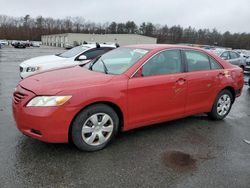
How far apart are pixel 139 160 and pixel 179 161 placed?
0.58 metres

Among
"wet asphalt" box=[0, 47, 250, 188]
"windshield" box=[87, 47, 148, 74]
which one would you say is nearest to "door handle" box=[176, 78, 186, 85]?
"windshield" box=[87, 47, 148, 74]

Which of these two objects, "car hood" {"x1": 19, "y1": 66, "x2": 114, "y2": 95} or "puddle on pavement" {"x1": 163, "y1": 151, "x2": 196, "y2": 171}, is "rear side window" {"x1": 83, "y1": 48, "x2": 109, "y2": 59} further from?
"puddle on pavement" {"x1": 163, "y1": 151, "x2": 196, "y2": 171}

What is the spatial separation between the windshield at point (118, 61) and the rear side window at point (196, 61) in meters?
0.94

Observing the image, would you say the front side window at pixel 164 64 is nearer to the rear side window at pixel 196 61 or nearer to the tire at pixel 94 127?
the rear side window at pixel 196 61

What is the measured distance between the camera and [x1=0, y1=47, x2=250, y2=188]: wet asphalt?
10.5 feet

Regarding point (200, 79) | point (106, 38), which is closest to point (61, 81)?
point (200, 79)

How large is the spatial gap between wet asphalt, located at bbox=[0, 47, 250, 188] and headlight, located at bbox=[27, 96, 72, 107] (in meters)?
0.78

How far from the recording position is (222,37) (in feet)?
306

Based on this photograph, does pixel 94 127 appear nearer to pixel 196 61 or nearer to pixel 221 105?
pixel 196 61

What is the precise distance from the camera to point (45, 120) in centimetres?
347

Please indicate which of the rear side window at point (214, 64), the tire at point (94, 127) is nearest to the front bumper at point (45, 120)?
the tire at point (94, 127)

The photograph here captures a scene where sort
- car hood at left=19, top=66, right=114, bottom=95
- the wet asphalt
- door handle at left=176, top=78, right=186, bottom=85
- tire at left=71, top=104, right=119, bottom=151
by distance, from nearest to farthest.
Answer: the wet asphalt
car hood at left=19, top=66, right=114, bottom=95
tire at left=71, top=104, right=119, bottom=151
door handle at left=176, top=78, right=186, bottom=85

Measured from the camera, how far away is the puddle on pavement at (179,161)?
3.62 m

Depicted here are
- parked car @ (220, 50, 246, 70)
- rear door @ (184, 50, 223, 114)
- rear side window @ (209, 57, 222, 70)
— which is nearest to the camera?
rear door @ (184, 50, 223, 114)
